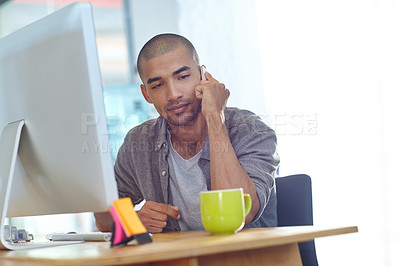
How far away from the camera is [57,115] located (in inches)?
47.4

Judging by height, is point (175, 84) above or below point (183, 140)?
above

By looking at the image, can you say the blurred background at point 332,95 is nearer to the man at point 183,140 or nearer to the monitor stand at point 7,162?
the man at point 183,140

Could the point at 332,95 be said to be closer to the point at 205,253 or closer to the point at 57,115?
the point at 57,115

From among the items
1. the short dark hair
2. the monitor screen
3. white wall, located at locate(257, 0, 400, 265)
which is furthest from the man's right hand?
white wall, located at locate(257, 0, 400, 265)

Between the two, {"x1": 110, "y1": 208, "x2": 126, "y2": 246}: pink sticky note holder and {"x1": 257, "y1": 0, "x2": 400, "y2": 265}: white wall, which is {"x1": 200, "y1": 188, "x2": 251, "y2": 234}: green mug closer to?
{"x1": 110, "y1": 208, "x2": 126, "y2": 246}: pink sticky note holder

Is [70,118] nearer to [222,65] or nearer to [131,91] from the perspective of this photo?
[222,65]

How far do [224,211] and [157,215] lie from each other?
0.41 m

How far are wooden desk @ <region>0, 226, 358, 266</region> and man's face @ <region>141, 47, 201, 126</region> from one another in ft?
2.79

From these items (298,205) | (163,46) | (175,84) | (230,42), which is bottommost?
(298,205)

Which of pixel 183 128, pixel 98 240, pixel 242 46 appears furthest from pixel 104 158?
pixel 242 46

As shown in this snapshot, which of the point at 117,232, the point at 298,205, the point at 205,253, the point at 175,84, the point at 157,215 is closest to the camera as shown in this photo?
the point at 205,253

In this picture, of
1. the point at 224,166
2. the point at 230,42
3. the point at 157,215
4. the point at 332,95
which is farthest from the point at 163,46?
the point at 230,42

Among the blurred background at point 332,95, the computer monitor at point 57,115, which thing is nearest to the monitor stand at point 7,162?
the computer monitor at point 57,115

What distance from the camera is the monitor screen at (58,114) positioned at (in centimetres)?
110
